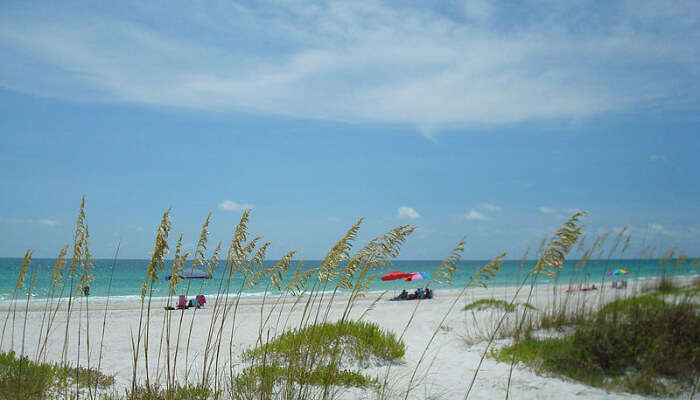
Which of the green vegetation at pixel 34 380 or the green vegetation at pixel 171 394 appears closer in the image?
the green vegetation at pixel 171 394

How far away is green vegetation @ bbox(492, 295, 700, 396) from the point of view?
578 cm

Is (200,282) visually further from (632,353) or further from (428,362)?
(632,353)

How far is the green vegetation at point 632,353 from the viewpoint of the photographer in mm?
5781

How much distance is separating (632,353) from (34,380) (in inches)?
275

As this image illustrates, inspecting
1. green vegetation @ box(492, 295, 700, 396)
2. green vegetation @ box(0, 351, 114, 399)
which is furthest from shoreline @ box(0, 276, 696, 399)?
green vegetation @ box(0, 351, 114, 399)

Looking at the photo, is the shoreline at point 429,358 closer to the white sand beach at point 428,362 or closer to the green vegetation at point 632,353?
the white sand beach at point 428,362

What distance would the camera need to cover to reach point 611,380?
231 inches

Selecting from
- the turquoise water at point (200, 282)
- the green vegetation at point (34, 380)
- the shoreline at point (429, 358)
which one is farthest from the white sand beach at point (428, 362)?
the turquoise water at point (200, 282)

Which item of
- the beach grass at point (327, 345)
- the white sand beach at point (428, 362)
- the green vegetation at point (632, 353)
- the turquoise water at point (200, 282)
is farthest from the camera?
the turquoise water at point (200, 282)

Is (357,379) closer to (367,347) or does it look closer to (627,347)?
(367,347)

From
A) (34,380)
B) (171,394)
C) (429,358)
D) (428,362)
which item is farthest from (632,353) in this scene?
(34,380)

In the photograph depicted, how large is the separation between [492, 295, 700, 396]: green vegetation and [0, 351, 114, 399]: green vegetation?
189 inches

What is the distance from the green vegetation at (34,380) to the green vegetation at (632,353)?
4.80 metres

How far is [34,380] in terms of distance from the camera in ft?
13.8
